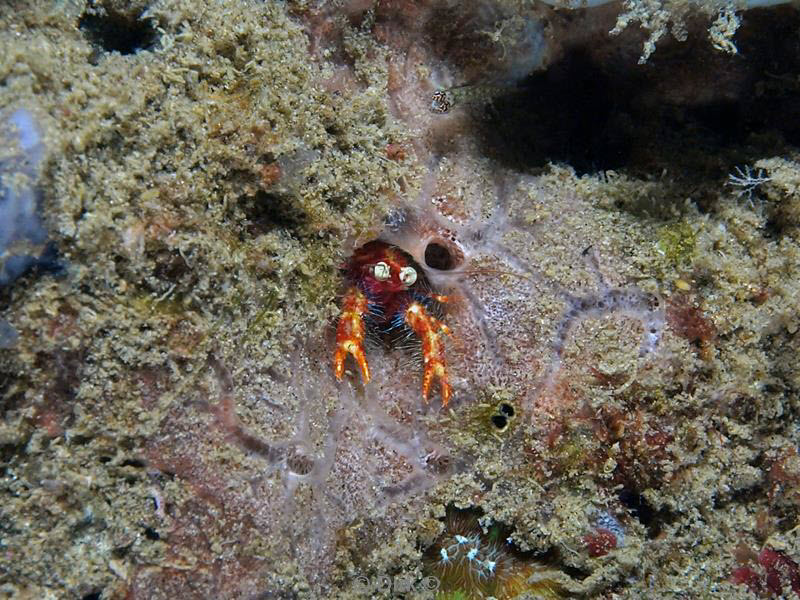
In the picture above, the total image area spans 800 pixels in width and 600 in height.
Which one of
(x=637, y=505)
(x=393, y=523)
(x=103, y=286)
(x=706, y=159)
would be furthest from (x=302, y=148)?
(x=637, y=505)

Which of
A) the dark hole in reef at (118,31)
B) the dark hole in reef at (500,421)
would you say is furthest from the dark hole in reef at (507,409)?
the dark hole in reef at (118,31)

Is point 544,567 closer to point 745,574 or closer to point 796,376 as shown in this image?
point 745,574

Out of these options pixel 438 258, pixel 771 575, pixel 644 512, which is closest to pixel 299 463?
pixel 438 258

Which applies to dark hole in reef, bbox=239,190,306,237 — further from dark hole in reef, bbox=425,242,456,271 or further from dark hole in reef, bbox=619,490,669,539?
dark hole in reef, bbox=619,490,669,539

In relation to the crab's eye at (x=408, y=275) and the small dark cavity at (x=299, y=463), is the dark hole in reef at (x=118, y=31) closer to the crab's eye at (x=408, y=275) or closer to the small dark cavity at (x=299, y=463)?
the crab's eye at (x=408, y=275)

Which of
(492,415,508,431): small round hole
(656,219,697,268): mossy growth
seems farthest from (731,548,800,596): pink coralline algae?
(656,219,697,268): mossy growth
